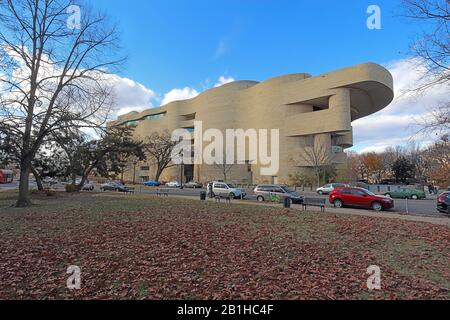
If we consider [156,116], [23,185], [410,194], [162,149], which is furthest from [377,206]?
[156,116]

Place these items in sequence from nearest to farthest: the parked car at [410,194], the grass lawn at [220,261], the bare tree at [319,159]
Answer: the grass lawn at [220,261] < the parked car at [410,194] < the bare tree at [319,159]

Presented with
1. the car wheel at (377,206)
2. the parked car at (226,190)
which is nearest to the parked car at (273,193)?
the parked car at (226,190)

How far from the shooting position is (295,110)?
199 ft

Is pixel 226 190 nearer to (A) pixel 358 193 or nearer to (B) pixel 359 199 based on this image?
(A) pixel 358 193

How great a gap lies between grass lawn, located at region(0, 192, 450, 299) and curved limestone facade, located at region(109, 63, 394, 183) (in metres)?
34.5

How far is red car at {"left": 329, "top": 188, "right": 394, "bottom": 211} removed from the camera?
1948 cm

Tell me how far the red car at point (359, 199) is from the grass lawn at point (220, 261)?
9614 millimetres

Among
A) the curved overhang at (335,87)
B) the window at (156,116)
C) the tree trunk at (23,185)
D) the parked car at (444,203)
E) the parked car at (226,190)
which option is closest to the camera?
the parked car at (444,203)

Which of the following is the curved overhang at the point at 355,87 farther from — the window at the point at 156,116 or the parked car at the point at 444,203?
the window at the point at 156,116

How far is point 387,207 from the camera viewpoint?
1945 centimetres

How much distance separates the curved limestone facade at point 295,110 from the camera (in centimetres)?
5184

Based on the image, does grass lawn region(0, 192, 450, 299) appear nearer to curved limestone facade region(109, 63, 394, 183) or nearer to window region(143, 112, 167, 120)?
curved limestone facade region(109, 63, 394, 183)

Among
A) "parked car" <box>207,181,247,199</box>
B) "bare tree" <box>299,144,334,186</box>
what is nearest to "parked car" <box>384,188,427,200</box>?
"bare tree" <box>299,144,334,186</box>

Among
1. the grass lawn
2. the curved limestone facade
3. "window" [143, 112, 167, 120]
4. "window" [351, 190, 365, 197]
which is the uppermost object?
"window" [143, 112, 167, 120]
